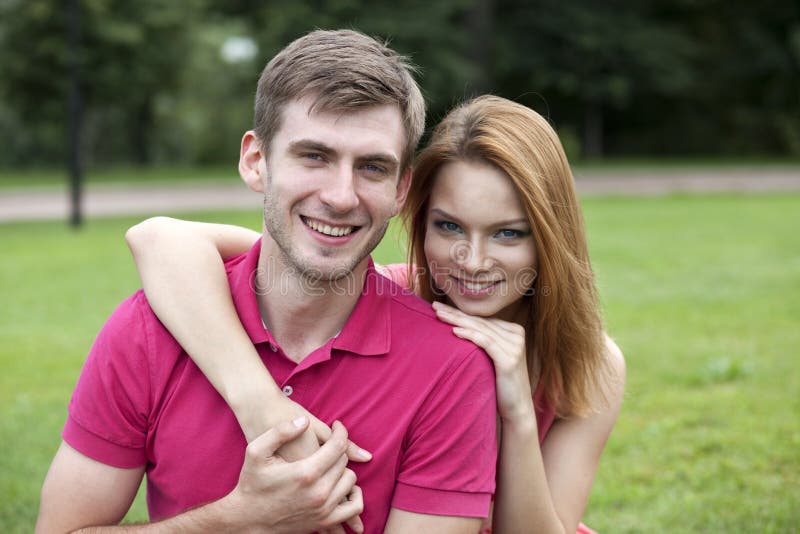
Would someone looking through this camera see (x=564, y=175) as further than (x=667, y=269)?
No

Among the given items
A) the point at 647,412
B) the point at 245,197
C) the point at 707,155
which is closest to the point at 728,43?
the point at 707,155

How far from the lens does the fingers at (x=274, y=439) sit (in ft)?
7.23

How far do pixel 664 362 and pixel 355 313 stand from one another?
500 cm

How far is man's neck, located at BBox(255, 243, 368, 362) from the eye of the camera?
8.14ft

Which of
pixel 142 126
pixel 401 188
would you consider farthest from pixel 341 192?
pixel 142 126

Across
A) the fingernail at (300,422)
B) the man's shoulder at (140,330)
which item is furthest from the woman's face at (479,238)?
the man's shoulder at (140,330)

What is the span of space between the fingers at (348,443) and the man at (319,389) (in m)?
0.03

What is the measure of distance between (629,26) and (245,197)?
1759 cm

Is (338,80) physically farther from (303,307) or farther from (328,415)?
(328,415)

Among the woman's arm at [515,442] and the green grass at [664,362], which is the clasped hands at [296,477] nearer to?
the woman's arm at [515,442]

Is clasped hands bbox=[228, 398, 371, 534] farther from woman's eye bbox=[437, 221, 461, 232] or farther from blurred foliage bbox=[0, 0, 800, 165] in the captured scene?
blurred foliage bbox=[0, 0, 800, 165]

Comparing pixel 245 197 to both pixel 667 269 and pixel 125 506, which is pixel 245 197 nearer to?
pixel 667 269

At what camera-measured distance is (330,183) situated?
7.75 feet

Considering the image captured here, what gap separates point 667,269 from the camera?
11.0 metres
